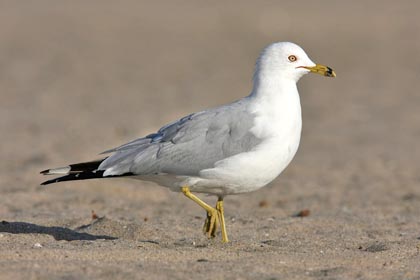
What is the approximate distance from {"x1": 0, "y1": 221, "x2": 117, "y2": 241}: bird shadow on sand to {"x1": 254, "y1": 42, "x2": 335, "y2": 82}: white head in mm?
1769

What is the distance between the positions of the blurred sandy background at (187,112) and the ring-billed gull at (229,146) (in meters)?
0.48

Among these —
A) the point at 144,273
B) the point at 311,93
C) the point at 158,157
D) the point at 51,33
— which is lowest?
the point at 144,273

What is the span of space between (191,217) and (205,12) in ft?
66.7

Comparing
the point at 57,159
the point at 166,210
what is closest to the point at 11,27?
the point at 57,159

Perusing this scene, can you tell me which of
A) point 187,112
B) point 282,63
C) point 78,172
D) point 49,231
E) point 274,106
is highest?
point 187,112

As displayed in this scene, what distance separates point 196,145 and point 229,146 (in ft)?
0.81

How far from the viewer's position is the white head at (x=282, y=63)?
292 inches

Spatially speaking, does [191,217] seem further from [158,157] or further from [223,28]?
[223,28]

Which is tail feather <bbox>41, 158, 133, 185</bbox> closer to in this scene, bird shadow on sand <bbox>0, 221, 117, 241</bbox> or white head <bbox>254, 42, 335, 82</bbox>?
bird shadow on sand <bbox>0, 221, 117, 241</bbox>

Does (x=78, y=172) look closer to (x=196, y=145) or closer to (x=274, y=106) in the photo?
(x=196, y=145)

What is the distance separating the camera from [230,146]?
708 centimetres

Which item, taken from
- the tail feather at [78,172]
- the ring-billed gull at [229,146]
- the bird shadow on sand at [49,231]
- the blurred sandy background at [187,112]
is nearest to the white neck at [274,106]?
the ring-billed gull at [229,146]

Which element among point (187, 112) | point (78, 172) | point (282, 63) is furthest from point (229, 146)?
point (187, 112)

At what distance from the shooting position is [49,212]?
919 cm
